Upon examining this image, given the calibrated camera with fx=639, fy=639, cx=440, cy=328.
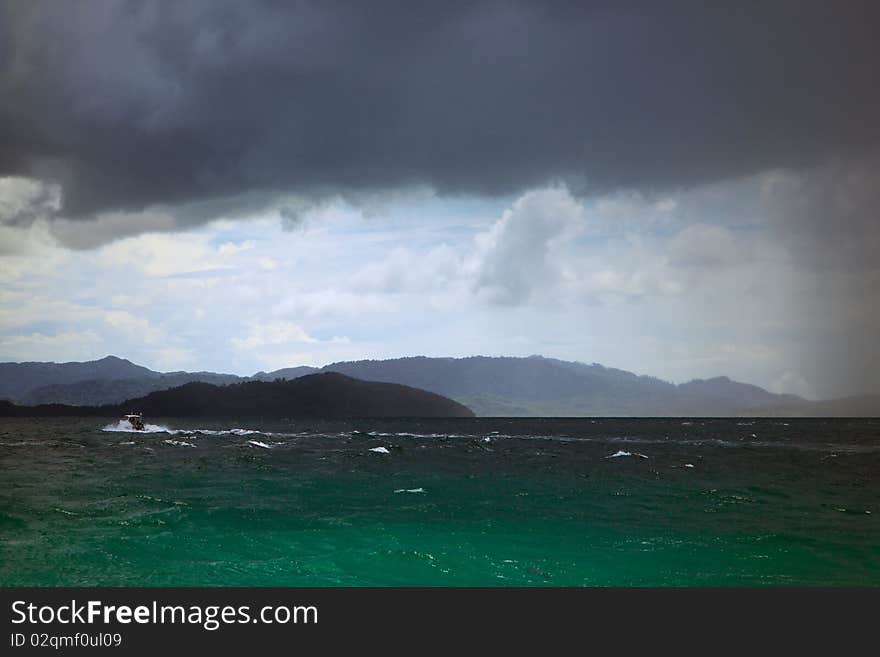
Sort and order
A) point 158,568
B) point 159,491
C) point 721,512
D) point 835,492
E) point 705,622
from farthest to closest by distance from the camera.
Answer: point 835,492 → point 159,491 → point 721,512 → point 158,568 → point 705,622

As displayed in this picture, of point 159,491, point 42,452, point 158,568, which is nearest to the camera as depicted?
point 158,568

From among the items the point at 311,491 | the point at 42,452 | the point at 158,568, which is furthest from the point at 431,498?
the point at 42,452

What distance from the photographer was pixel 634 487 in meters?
50.0

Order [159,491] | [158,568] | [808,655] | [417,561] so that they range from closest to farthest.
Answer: [808,655], [158,568], [417,561], [159,491]

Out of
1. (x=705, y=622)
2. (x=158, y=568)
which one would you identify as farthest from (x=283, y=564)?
(x=705, y=622)

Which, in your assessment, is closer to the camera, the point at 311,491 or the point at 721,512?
the point at 721,512

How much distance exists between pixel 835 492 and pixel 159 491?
48.9m

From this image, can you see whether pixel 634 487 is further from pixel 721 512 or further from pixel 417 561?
pixel 417 561

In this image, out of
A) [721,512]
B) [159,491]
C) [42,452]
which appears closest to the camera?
[721,512]

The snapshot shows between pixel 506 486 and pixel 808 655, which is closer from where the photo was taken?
pixel 808 655

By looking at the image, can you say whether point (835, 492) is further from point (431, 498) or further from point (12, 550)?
point (12, 550)

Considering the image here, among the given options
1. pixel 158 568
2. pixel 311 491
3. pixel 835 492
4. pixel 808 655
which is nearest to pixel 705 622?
pixel 808 655

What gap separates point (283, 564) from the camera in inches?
923

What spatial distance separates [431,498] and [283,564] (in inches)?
764
